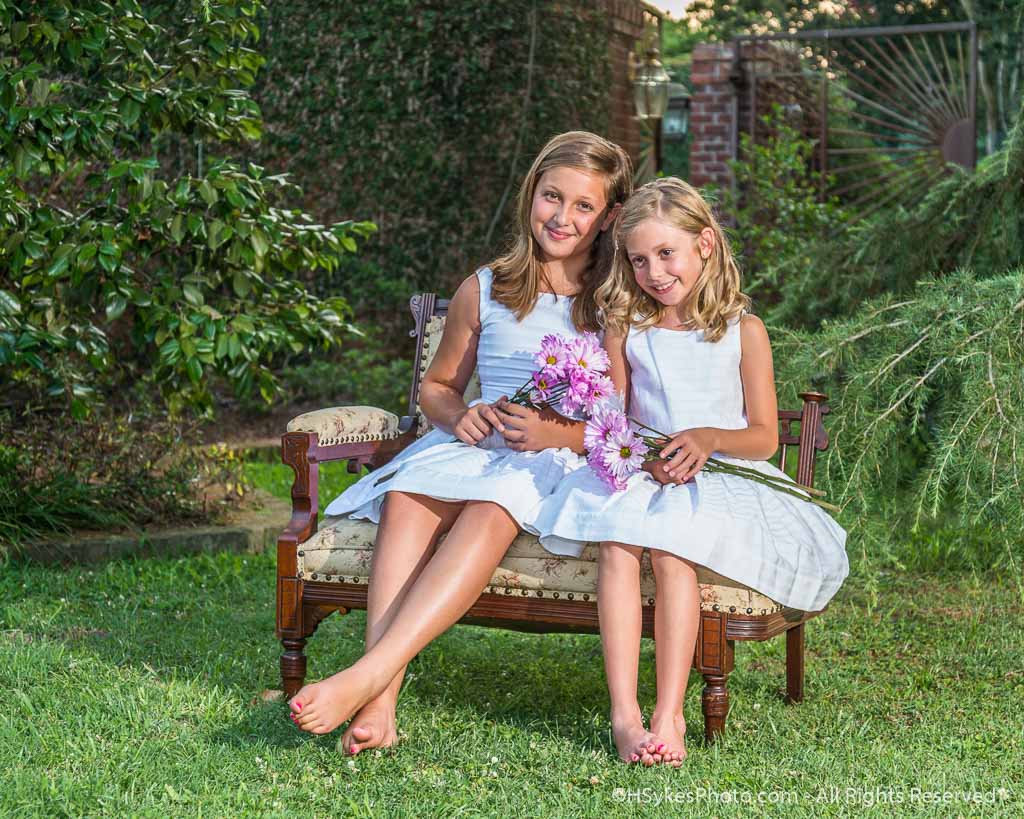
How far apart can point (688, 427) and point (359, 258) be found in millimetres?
5122

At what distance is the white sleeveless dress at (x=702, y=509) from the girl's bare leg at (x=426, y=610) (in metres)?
0.12

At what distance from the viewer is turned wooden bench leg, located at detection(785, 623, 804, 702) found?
10.1 ft

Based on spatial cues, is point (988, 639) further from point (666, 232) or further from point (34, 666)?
point (34, 666)

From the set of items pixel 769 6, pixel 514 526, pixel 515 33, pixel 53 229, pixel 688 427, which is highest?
pixel 769 6

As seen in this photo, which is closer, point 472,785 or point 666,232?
point 472,785

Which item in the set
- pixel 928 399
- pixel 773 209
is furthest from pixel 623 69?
pixel 928 399

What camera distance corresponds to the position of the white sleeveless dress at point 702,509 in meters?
2.58

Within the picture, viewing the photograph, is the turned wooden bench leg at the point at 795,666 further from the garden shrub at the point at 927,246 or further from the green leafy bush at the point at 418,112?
the green leafy bush at the point at 418,112

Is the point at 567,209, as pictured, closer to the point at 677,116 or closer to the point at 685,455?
the point at 685,455

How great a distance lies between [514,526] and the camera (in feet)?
8.90

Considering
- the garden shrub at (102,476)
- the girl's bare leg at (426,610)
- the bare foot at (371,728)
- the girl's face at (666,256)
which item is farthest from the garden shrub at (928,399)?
the garden shrub at (102,476)

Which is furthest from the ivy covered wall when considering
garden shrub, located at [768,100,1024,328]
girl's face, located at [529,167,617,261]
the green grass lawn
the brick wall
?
girl's face, located at [529,167,617,261]

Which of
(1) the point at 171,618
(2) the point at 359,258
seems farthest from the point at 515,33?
(1) the point at 171,618

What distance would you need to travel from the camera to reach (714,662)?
2.63m
